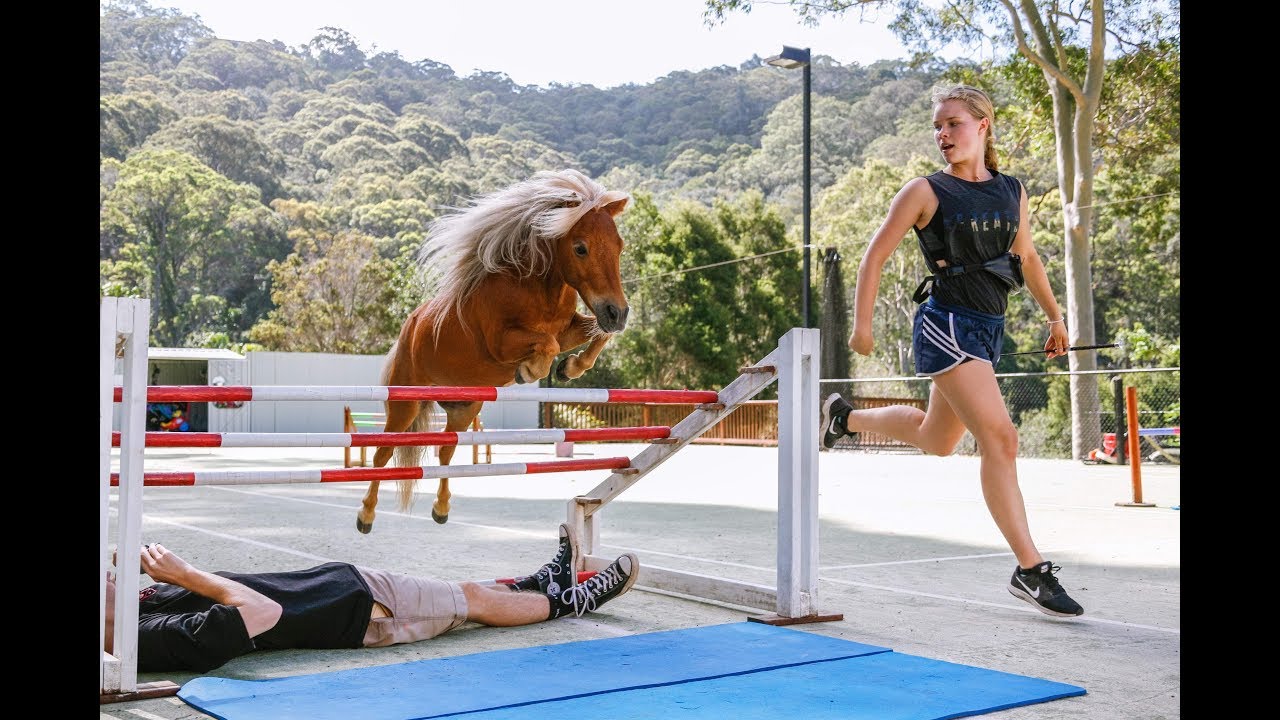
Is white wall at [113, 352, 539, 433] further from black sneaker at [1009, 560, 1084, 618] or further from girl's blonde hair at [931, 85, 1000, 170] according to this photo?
black sneaker at [1009, 560, 1084, 618]

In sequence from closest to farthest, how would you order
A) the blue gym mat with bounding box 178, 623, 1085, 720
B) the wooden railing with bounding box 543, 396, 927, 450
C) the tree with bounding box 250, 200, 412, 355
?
the blue gym mat with bounding box 178, 623, 1085, 720 → the wooden railing with bounding box 543, 396, 927, 450 → the tree with bounding box 250, 200, 412, 355

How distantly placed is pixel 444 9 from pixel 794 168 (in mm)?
40401

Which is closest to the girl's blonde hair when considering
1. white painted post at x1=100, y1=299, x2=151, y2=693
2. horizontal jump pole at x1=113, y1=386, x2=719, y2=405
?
horizontal jump pole at x1=113, y1=386, x2=719, y2=405

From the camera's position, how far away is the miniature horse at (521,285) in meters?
4.29

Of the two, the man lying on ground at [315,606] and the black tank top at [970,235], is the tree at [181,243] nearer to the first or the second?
the man lying on ground at [315,606]

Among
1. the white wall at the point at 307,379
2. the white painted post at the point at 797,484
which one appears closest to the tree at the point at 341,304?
the white wall at the point at 307,379

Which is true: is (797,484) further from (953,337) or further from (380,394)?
(380,394)

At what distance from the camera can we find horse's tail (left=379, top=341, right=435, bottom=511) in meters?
5.23

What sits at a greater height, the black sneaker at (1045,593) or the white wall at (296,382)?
the white wall at (296,382)

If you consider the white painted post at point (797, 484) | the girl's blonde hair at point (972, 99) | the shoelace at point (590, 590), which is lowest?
the shoelace at point (590, 590)

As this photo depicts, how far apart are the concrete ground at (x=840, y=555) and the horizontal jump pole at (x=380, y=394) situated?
0.83 metres

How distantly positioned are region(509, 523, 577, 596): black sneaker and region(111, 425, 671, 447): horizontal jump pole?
469mm
